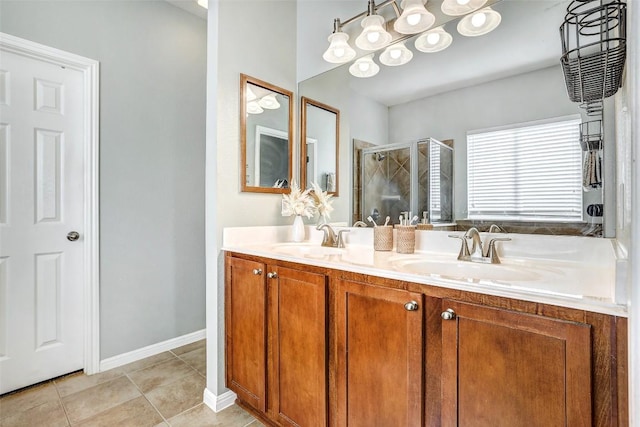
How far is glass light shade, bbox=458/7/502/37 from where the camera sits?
55.0 inches

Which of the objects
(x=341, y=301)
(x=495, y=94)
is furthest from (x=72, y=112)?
Answer: (x=495, y=94)

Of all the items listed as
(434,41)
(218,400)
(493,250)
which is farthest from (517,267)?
(218,400)

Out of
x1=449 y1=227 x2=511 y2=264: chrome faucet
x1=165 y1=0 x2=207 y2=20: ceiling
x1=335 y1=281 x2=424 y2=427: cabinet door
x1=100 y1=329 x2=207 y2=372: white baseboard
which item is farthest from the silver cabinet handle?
x1=165 y1=0 x2=207 y2=20: ceiling

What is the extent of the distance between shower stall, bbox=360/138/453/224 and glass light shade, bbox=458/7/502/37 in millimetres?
505

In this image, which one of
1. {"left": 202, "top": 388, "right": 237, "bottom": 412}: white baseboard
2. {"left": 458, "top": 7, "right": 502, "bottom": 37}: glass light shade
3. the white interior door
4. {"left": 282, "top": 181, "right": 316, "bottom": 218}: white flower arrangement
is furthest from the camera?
{"left": 282, "top": 181, "right": 316, "bottom": 218}: white flower arrangement

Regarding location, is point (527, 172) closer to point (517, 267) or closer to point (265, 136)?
point (517, 267)

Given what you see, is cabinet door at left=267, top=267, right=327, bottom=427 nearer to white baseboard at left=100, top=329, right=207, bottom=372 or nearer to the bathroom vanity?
the bathroom vanity

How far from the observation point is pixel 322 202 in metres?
2.00

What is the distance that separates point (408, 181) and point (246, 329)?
3.73 ft

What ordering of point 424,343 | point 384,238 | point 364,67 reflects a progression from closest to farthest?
point 424,343 < point 384,238 < point 364,67

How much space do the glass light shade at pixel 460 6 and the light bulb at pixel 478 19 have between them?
1.3 inches

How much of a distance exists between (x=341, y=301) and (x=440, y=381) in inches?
16.1

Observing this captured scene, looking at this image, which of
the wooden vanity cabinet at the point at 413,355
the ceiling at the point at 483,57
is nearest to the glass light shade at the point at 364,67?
the ceiling at the point at 483,57

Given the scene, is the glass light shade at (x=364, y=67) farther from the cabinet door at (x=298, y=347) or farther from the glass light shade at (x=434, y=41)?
the cabinet door at (x=298, y=347)
